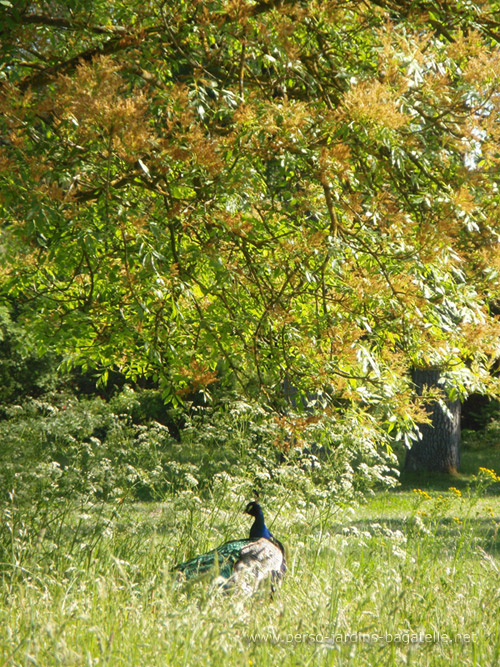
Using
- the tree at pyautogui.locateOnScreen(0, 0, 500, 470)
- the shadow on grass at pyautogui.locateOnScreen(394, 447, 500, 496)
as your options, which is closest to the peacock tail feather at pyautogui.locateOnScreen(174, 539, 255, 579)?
the tree at pyautogui.locateOnScreen(0, 0, 500, 470)

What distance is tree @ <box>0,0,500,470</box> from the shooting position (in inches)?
141

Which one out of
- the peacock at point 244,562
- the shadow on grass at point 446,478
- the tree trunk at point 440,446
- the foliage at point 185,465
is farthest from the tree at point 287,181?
the tree trunk at point 440,446

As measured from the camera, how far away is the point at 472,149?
4.01 metres

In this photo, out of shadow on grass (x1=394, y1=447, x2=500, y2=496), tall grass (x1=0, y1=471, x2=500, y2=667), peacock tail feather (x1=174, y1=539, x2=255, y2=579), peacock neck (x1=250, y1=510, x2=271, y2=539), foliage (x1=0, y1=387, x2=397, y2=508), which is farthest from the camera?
shadow on grass (x1=394, y1=447, x2=500, y2=496)

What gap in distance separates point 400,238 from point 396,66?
954mm

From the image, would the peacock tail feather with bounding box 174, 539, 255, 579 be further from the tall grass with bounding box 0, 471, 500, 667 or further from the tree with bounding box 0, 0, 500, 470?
the tree with bounding box 0, 0, 500, 470

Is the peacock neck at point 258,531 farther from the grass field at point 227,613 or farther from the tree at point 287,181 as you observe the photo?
the tree at point 287,181

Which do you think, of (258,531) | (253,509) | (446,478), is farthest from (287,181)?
(446,478)

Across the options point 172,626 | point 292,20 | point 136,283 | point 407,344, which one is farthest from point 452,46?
point 172,626

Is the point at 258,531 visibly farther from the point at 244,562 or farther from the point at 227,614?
the point at 227,614

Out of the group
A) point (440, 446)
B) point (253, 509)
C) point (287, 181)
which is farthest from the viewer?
point (440, 446)

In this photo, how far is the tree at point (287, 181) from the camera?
3570mm

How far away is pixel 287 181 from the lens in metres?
4.89

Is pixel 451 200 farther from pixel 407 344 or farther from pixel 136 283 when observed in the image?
pixel 136 283
